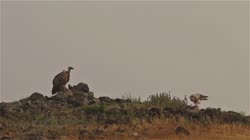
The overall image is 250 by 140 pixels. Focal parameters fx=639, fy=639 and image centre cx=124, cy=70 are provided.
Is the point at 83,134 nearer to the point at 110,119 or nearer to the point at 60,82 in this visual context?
the point at 110,119

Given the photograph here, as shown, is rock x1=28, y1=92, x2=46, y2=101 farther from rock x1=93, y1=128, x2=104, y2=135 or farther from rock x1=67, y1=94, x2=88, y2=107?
rock x1=93, y1=128, x2=104, y2=135

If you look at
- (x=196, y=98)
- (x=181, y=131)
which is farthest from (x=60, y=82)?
(x=181, y=131)

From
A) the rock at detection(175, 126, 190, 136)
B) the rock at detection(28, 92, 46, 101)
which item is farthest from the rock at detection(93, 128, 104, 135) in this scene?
the rock at detection(28, 92, 46, 101)

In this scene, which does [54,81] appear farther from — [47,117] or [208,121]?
[208,121]

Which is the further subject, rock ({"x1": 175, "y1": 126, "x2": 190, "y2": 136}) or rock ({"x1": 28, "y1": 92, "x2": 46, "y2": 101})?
rock ({"x1": 28, "y1": 92, "x2": 46, "y2": 101})

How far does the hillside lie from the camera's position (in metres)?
20.0

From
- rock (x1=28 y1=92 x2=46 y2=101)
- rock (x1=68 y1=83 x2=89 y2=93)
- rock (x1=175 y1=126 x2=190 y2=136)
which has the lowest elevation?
rock (x1=175 y1=126 x2=190 y2=136)

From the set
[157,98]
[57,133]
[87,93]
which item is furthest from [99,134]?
[87,93]

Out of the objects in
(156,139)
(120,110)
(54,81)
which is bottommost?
(156,139)

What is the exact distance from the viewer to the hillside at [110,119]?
1997 cm

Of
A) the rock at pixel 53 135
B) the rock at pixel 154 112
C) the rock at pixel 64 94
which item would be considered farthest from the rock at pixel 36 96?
the rock at pixel 53 135

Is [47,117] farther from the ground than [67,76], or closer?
closer

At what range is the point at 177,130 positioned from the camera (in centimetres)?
2000

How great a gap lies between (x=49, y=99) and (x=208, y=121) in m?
8.53
